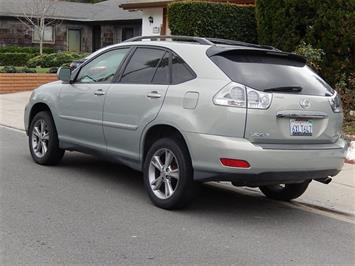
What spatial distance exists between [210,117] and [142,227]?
1.22 metres

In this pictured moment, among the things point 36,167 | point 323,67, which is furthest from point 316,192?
point 323,67

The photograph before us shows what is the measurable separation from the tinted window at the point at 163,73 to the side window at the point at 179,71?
0.28 ft

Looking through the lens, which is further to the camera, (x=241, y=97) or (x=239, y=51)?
(x=239, y=51)

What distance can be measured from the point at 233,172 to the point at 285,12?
26.5ft

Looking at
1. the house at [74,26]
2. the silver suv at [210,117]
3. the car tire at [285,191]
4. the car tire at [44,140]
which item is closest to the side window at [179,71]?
the silver suv at [210,117]

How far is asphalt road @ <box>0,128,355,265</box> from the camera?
15.5 feet

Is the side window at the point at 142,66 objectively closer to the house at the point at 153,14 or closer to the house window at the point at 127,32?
the house at the point at 153,14

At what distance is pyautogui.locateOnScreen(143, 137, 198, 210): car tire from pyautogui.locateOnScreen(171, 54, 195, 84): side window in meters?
0.62

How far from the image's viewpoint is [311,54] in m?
A: 11.8

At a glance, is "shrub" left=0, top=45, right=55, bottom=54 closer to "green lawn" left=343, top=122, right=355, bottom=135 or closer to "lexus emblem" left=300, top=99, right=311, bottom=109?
"green lawn" left=343, top=122, right=355, bottom=135

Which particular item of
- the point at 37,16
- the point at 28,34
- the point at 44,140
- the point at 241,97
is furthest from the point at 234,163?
the point at 28,34

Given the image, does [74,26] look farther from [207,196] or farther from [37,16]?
[207,196]

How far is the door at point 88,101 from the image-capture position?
6.96m

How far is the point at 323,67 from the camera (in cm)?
1246
